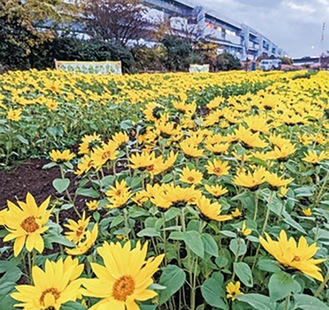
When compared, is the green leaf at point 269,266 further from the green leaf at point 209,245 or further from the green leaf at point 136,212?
the green leaf at point 136,212

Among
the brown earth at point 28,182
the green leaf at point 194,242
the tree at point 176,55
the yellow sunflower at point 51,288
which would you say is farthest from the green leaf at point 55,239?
the tree at point 176,55

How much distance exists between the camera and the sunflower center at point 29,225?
0.72 m

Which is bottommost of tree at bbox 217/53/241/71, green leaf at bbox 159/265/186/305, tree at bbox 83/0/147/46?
green leaf at bbox 159/265/186/305

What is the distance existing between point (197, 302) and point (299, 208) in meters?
0.50

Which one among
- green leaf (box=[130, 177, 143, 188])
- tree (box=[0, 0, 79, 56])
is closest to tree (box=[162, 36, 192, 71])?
tree (box=[0, 0, 79, 56])

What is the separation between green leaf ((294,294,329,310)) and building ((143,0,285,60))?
2408 centimetres

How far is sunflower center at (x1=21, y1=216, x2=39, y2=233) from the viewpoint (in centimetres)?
72

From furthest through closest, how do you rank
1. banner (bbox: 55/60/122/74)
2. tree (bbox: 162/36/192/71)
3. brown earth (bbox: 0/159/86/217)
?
tree (bbox: 162/36/192/71), banner (bbox: 55/60/122/74), brown earth (bbox: 0/159/86/217)

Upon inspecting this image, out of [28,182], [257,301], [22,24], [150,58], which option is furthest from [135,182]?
[150,58]

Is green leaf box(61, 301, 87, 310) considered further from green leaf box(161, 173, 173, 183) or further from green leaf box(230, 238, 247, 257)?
green leaf box(161, 173, 173, 183)

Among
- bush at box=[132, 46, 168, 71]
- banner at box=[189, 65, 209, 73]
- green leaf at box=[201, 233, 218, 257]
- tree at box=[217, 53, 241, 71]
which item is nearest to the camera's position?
green leaf at box=[201, 233, 218, 257]

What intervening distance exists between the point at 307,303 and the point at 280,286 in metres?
0.11

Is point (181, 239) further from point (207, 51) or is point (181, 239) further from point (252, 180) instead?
point (207, 51)

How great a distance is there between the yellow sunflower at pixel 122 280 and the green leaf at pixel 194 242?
14 cm
